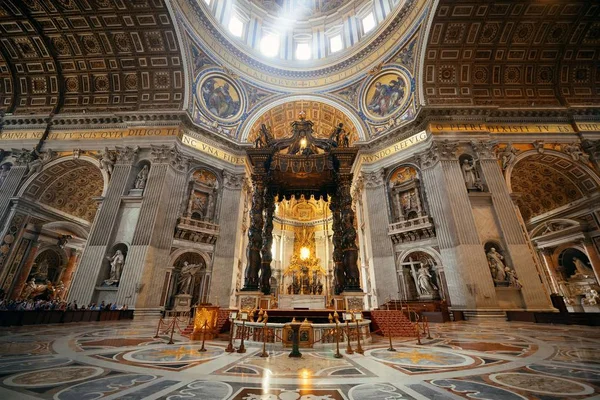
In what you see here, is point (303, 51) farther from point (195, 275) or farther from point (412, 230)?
point (195, 275)

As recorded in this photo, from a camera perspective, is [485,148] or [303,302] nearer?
[303,302]

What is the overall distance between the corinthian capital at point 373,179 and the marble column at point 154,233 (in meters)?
11.0

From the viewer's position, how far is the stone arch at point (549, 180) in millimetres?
12367

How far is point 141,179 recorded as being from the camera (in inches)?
487

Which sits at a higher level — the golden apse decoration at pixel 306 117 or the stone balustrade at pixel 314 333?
the golden apse decoration at pixel 306 117

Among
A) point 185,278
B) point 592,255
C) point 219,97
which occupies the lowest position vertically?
point 185,278

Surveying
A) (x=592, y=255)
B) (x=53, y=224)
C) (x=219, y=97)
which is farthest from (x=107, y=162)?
(x=592, y=255)

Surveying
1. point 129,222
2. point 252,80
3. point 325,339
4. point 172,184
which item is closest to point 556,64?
point 252,80

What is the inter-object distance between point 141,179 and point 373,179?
43.9 feet

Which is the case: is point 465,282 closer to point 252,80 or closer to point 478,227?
point 478,227

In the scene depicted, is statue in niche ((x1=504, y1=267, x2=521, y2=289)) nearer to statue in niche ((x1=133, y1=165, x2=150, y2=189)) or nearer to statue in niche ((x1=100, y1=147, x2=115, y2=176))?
statue in niche ((x1=133, y1=165, x2=150, y2=189))

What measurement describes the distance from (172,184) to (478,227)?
50.7 feet

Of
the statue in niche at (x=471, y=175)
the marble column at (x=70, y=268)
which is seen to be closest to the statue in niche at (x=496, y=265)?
the statue in niche at (x=471, y=175)

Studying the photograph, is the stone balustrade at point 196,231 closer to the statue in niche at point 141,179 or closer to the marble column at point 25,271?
the statue in niche at point 141,179
